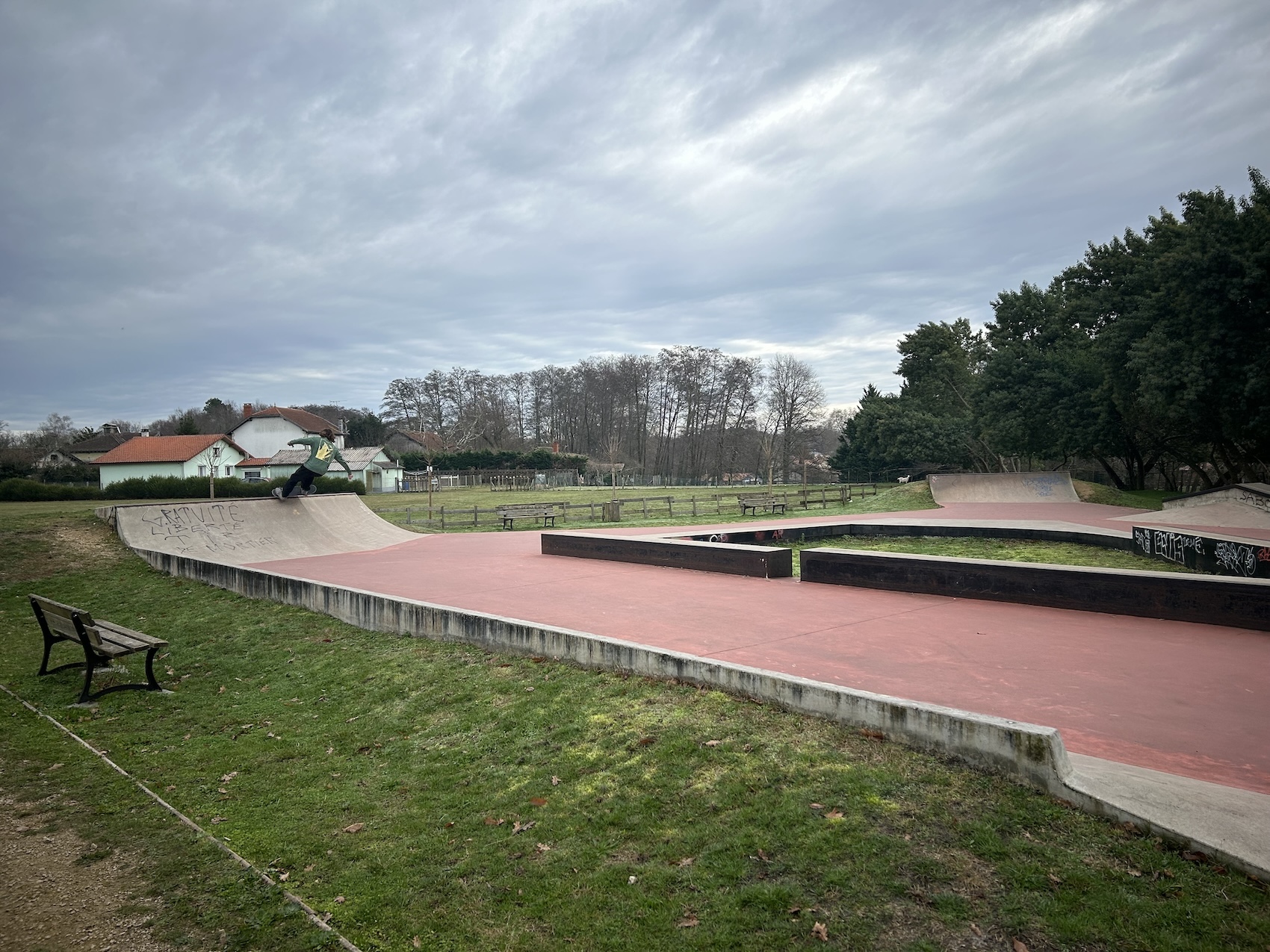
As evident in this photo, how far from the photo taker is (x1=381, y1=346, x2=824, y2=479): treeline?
225ft

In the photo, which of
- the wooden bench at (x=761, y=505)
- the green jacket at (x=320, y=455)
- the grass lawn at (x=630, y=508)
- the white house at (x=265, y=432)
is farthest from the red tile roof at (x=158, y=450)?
the wooden bench at (x=761, y=505)

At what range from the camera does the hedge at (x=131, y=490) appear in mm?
25188

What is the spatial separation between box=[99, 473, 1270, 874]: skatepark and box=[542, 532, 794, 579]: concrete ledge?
0.61 ft

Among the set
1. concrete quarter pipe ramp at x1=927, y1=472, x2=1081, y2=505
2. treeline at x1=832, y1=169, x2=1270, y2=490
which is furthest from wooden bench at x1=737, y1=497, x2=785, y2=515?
treeline at x1=832, y1=169, x2=1270, y2=490

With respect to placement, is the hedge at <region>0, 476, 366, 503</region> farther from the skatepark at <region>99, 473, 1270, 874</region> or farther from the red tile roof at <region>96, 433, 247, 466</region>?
the red tile roof at <region>96, 433, 247, 466</region>

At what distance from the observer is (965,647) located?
23.1 ft

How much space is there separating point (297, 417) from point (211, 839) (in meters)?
66.4

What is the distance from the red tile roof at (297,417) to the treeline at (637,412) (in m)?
11.5

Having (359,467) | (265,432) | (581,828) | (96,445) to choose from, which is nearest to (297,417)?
(265,432)

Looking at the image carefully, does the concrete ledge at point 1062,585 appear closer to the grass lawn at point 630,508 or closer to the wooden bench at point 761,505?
the grass lawn at point 630,508

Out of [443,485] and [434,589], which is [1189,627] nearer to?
[434,589]

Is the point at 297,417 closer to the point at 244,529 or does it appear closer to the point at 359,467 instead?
the point at 359,467

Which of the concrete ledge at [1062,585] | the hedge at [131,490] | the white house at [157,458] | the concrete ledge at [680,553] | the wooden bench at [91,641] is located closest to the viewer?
the wooden bench at [91,641]

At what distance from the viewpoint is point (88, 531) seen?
50.7 feet
